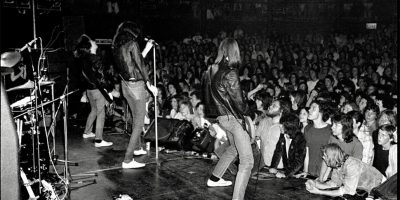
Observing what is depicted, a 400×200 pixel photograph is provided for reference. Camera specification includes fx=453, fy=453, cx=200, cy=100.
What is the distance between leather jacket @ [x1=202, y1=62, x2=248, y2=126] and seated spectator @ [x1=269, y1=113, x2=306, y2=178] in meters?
1.33

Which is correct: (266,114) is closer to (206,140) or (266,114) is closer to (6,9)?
(206,140)

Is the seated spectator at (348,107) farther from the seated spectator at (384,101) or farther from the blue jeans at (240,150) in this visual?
the blue jeans at (240,150)

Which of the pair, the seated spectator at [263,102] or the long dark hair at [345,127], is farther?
the seated spectator at [263,102]

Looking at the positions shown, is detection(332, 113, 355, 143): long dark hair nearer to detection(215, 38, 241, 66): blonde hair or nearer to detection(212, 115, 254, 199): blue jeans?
detection(212, 115, 254, 199): blue jeans

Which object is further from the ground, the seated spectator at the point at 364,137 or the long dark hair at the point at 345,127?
the long dark hair at the point at 345,127

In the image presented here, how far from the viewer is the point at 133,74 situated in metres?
5.04

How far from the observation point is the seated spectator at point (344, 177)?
4297 mm

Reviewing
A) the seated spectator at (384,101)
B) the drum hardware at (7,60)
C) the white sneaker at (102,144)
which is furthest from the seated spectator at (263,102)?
the drum hardware at (7,60)

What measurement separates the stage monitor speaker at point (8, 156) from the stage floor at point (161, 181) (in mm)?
3140

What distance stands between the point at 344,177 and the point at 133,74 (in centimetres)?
246

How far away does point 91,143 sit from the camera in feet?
22.1

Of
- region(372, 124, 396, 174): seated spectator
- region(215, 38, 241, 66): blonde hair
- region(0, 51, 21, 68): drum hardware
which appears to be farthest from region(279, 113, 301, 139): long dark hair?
region(0, 51, 21, 68): drum hardware

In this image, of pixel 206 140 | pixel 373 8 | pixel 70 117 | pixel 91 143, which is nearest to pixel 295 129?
pixel 206 140

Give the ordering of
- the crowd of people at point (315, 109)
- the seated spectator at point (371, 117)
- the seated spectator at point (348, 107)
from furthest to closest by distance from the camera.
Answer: the seated spectator at point (348, 107), the seated spectator at point (371, 117), the crowd of people at point (315, 109)
